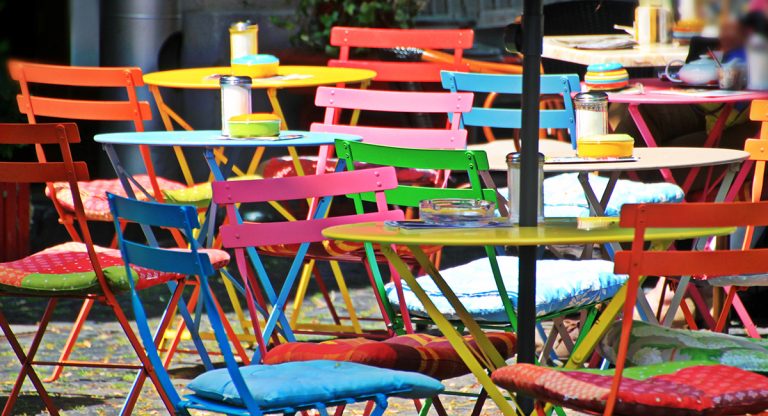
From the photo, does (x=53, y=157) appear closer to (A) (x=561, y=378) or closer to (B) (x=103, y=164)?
(B) (x=103, y=164)

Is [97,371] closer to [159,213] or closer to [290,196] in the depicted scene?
[290,196]

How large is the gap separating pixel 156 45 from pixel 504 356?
17.7 feet

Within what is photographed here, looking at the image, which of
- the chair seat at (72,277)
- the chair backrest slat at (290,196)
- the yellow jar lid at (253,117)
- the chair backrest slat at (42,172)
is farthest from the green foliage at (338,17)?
the chair backrest slat at (290,196)

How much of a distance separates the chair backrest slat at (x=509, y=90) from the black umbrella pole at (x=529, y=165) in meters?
2.07

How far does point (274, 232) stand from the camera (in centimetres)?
322

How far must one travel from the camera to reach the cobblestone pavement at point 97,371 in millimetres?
Result: 4387

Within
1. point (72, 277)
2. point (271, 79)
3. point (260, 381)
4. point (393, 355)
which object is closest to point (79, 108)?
point (271, 79)

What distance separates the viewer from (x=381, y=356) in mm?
3021

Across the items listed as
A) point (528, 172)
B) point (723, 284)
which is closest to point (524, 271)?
point (528, 172)

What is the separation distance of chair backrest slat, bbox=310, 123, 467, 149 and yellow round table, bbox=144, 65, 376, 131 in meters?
0.40

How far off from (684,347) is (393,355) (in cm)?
68

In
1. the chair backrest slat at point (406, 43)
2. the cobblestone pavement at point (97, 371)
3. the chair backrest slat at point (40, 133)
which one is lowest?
the cobblestone pavement at point (97, 371)

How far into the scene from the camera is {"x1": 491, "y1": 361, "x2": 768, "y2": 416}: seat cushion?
238cm

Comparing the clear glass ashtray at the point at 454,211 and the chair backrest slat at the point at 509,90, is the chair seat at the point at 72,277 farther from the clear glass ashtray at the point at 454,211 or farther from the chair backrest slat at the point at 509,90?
the chair backrest slat at the point at 509,90
